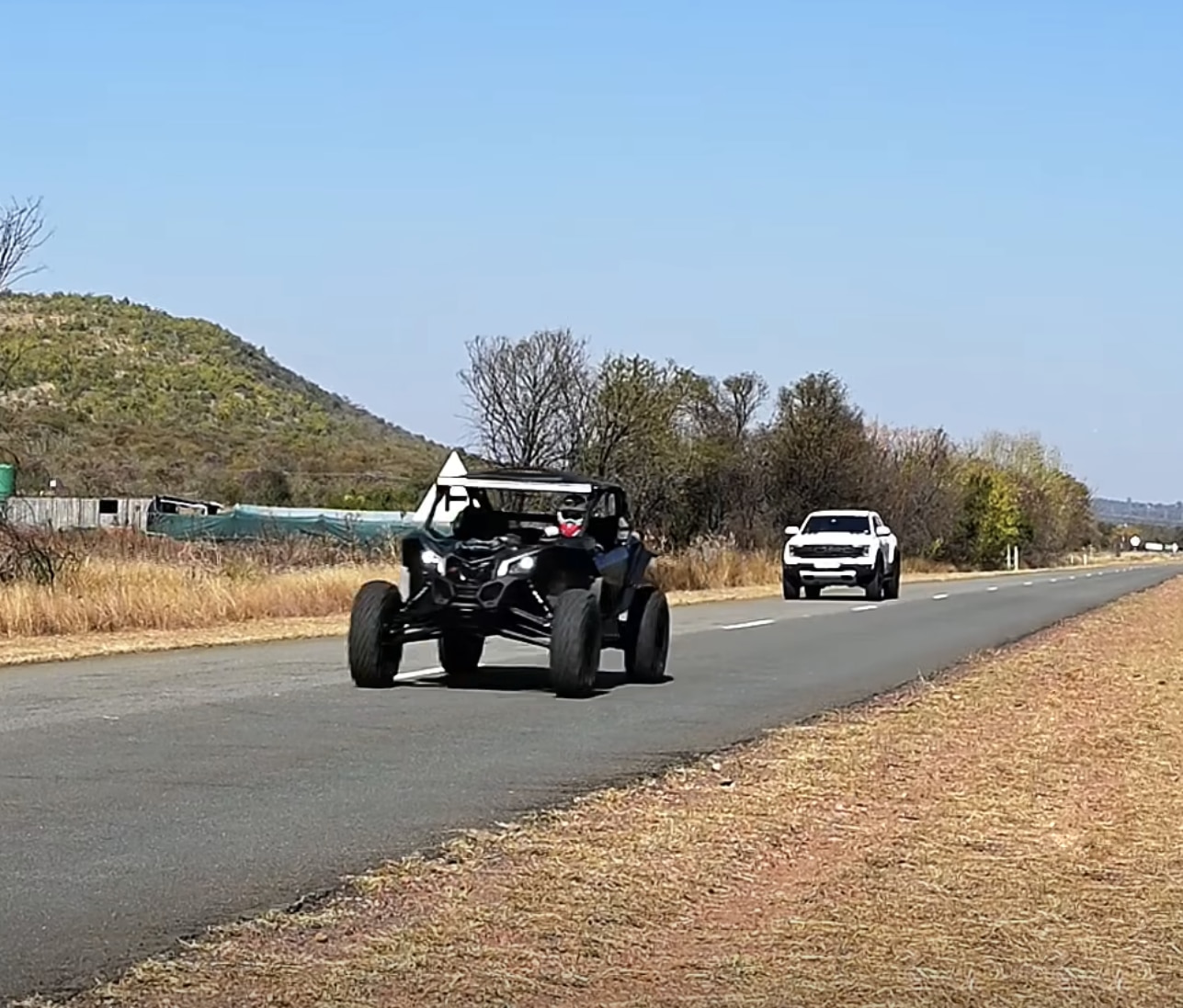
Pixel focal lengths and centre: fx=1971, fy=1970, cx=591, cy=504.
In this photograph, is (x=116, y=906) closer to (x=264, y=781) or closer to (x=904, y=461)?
(x=264, y=781)

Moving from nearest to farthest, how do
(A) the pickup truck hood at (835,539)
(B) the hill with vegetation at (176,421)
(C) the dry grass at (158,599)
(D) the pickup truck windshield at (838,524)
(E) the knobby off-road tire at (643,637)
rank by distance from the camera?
(E) the knobby off-road tire at (643,637) < (C) the dry grass at (158,599) < (A) the pickup truck hood at (835,539) < (D) the pickup truck windshield at (838,524) < (B) the hill with vegetation at (176,421)

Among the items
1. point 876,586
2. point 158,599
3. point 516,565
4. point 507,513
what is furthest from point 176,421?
point 516,565

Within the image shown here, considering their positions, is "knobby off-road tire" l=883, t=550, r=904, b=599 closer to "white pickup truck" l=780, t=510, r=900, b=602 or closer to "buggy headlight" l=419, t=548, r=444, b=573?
"white pickup truck" l=780, t=510, r=900, b=602

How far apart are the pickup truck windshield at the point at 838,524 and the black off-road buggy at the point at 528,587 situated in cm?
A: 2318

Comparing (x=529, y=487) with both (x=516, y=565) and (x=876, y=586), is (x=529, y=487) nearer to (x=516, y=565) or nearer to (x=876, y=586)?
(x=516, y=565)

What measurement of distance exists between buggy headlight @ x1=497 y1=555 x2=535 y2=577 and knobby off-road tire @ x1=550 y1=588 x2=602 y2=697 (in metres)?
0.42

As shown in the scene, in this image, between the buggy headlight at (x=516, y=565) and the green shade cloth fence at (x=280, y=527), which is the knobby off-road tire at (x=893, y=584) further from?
the buggy headlight at (x=516, y=565)

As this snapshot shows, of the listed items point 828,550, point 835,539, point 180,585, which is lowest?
point 180,585

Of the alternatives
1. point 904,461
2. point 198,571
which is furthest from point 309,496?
point 198,571

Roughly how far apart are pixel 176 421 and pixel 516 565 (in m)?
70.2

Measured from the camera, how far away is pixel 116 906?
7758mm

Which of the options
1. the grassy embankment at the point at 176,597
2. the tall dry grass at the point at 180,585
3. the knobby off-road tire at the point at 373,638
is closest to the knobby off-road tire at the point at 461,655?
the knobby off-road tire at the point at 373,638

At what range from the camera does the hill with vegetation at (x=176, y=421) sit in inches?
2756

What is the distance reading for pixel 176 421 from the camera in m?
84.1
